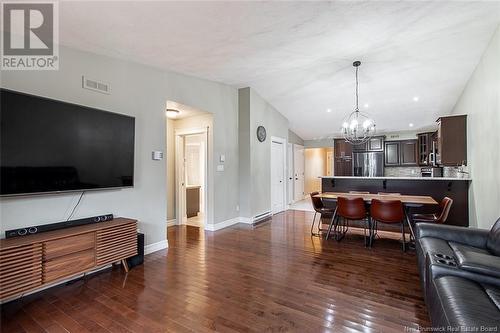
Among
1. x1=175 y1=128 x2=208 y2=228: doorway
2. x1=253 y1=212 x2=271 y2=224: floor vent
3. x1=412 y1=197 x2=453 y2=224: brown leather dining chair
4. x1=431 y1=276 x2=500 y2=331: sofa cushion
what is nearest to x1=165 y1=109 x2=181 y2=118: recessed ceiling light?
x1=175 y1=128 x2=208 y2=228: doorway

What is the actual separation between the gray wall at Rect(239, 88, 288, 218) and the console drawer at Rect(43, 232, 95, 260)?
10.9 feet

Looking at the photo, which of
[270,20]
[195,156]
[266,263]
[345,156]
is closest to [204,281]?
[266,263]

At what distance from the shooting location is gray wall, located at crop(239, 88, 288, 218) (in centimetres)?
545

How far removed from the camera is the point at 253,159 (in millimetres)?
5559

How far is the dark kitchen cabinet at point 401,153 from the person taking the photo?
7.93 meters

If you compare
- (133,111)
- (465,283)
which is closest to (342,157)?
(133,111)

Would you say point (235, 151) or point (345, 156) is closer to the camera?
point (235, 151)

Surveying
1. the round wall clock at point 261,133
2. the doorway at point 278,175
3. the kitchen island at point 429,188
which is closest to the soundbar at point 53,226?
the round wall clock at point 261,133

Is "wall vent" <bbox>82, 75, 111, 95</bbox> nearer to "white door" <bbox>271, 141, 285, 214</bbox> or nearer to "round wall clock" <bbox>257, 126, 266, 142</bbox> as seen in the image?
"round wall clock" <bbox>257, 126, 266, 142</bbox>

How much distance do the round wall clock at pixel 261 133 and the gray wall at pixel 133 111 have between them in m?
0.94

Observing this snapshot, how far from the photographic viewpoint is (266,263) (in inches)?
126

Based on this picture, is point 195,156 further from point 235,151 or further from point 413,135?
point 413,135

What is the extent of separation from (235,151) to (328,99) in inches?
110

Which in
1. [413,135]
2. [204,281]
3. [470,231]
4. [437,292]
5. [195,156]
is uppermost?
[413,135]
